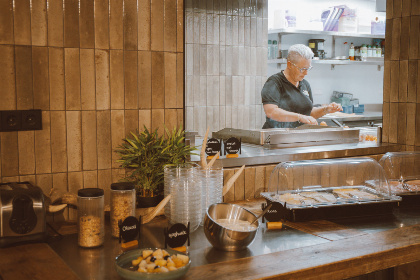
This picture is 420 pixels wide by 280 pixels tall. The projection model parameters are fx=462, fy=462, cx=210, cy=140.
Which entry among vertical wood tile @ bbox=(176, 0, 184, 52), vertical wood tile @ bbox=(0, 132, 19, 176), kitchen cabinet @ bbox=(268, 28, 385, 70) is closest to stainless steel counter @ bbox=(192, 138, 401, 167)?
vertical wood tile @ bbox=(176, 0, 184, 52)

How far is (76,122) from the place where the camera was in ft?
8.32

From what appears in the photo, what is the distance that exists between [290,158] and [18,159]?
172cm

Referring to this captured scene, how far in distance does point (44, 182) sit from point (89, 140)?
12.9 inches

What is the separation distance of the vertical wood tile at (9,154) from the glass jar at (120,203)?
58cm

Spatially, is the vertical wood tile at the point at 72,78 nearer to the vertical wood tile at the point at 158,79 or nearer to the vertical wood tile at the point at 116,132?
the vertical wood tile at the point at 116,132

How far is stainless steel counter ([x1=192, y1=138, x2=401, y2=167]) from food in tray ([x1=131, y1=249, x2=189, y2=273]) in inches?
43.3

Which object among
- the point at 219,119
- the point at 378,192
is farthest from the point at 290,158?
the point at 219,119

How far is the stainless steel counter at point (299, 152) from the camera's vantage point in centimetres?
301

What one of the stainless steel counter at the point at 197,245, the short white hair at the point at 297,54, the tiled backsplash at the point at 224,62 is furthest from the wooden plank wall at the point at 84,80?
the short white hair at the point at 297,54

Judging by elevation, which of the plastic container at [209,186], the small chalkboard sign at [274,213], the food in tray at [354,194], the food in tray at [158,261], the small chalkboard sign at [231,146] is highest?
the small chalkboard sign at [231,146]

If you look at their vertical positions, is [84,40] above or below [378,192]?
above

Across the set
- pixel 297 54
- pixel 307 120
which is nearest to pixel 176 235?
pixel 307 120

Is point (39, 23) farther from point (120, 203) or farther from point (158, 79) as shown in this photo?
point (120, 203)

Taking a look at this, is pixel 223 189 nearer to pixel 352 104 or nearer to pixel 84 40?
pixel 84 40
